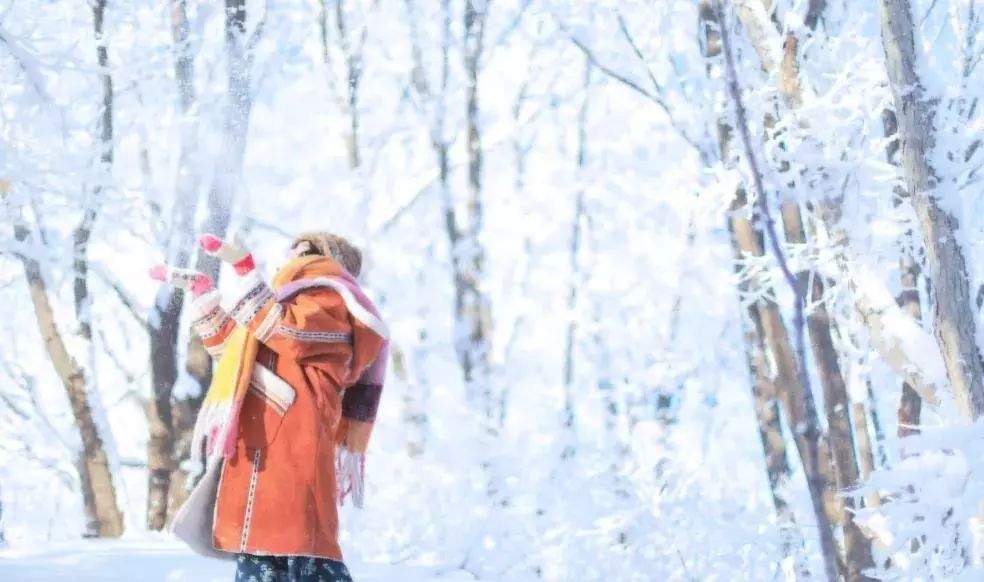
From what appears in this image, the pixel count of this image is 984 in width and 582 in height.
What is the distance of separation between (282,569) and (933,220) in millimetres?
2254

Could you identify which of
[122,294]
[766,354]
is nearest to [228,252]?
Answer: [766,354]

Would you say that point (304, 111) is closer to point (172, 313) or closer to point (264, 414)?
point (172, 313)

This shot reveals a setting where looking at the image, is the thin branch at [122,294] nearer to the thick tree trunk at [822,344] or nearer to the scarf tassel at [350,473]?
the thick tree trunk at [822,344]

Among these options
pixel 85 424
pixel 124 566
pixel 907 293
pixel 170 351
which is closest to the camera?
pixel 124 566

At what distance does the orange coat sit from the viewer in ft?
10.2

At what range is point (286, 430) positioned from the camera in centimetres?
315

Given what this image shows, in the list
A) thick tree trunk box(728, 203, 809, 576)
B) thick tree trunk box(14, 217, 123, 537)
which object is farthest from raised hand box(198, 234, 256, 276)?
thick tree trunk box(14, 217, 123, 537)

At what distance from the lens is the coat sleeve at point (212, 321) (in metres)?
3.19

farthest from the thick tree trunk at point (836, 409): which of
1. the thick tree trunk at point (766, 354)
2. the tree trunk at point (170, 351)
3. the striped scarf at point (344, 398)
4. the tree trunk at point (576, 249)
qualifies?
the tree trunk at point (576, 249)

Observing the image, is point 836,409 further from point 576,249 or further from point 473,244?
point 576,249

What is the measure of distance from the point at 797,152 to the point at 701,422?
854 centimetres

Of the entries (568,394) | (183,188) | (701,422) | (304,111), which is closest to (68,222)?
(183,188)

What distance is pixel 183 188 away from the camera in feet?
27.3

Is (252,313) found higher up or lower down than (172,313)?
lower down
